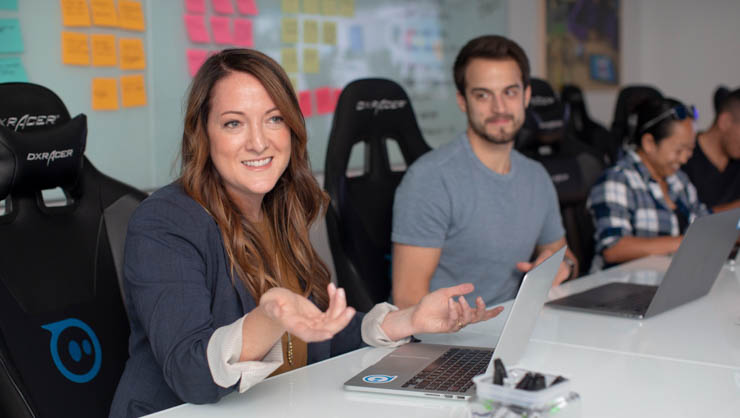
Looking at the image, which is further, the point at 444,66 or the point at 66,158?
the point at 444,66

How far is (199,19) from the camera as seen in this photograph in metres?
2.97

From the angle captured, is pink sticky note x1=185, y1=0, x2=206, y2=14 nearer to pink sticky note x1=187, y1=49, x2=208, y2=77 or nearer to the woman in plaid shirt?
pink sticky note x1=187, y1=49, x2=208, y2=77

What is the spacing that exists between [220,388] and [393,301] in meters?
1.08

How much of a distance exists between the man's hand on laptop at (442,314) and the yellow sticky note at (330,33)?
2.22 metres

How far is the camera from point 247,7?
10.3ft

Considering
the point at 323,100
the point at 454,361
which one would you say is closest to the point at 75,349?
the point at 454,361

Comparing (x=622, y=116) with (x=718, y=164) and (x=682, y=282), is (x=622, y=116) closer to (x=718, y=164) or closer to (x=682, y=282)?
(x=718, y=164)

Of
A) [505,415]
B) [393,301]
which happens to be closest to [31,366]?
[505,415]

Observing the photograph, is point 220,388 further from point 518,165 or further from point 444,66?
point 444,66

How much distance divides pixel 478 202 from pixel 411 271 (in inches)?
11.2

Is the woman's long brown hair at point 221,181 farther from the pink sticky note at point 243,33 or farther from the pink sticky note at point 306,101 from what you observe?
the pink sticky note at point 306,101

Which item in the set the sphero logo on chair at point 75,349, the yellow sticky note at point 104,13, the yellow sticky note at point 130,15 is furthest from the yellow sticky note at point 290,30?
the sphero logo on chair at point 75,349

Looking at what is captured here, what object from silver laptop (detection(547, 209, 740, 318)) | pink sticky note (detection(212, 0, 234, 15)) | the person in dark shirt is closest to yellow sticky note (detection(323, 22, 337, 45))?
pink sticky note (detection(212, 0, 234, 15))

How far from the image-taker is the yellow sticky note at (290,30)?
3309 mm
